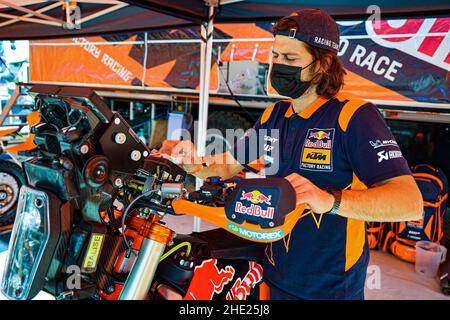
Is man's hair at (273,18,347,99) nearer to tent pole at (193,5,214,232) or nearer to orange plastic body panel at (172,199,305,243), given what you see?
orange plastic body panel at (172,199,305,243)

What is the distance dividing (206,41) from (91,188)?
8.14 feet

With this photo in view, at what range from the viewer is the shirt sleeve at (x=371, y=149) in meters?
1.04

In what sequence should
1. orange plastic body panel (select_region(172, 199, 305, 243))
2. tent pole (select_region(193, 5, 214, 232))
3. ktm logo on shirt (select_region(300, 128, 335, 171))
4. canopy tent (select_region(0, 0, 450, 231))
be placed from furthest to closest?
tent pole (select_region(193, 5, 214, 232)) → canopy tent (select_region(0, 0, 450, 231)) → ktm logo on shirt (select_region(300, 128, 335, 171)) → orange plastic body panel (select_region(172, 199, 305, 243))

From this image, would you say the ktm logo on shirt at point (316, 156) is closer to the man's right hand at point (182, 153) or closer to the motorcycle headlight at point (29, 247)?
the man's right hand at point (182, 153)

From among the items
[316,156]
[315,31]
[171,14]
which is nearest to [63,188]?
[316,156]

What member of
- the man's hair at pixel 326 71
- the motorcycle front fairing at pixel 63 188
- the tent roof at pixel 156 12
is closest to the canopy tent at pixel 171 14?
the tent roof at pixel 156 12

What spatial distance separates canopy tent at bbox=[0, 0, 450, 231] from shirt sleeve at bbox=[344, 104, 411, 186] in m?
1.62

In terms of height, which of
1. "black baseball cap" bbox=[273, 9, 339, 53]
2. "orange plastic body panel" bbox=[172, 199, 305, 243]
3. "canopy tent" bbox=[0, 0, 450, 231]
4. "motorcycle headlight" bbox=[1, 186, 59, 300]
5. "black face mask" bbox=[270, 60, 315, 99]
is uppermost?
"canopy tent" bbox=[0, 0, 450, 231]

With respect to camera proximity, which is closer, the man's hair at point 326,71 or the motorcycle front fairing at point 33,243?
the motorcycle front fairing at point 33,243

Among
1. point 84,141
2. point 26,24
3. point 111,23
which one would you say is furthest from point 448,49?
point 26,24

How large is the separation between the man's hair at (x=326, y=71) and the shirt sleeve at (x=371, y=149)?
193 mm

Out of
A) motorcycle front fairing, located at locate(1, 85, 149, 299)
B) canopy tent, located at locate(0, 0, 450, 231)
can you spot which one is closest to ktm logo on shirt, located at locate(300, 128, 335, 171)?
motorcycle front fairing, located at locate(1, 85, 149, 299)

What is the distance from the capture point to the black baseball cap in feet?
4.15
